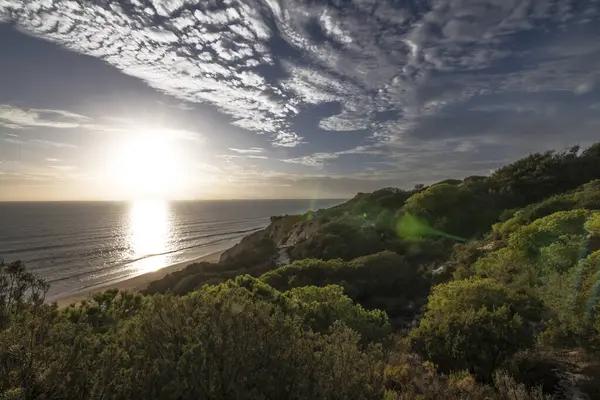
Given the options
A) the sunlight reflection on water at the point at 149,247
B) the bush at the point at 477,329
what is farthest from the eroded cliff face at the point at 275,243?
the bush at the point at 477,329

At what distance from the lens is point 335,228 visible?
3766cm

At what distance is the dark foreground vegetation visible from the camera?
15.8 feet

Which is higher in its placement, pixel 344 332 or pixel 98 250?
A: pixel 344 332

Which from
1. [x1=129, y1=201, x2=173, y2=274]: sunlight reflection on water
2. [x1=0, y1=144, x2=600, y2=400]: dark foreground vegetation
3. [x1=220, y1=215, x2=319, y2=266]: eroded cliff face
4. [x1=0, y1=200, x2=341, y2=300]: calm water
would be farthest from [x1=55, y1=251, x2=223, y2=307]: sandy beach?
[x1=0, y1=144, x2=600, y2=400]: dark foreground vegetation

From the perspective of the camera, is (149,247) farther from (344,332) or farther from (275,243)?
(344,332)

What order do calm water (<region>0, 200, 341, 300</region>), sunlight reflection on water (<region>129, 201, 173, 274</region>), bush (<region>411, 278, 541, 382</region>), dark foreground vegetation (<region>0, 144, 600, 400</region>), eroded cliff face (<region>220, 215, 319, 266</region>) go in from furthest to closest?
sunlight reflection on water (<region>129, 201, 173, 274</region>) < calm water (<region>0, 200, 341, 300</region>) < eroded cliff face (<region>220, 215, 319, 266</region>) < bush (<region>411, 278, 541, 382</region>) < dark foreground vegetation (<region>0, 144, 600, 400</region>)

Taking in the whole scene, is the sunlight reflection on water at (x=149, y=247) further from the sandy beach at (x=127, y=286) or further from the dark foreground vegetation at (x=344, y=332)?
the dark foreground vegetation at (x=344, y=332)

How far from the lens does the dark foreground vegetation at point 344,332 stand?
481 centimetres

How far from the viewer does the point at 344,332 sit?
632cm

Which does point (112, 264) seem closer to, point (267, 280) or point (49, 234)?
point (49, 234)

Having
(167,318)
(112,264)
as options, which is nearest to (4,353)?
(167,318)

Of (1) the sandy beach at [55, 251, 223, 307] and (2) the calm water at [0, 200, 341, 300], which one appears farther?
(2) the calm water at [0, 200, 341, 300]

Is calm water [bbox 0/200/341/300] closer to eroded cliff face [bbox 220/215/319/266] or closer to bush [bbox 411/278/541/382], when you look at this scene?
eroded cliff face [bbox 220/215/319/266]

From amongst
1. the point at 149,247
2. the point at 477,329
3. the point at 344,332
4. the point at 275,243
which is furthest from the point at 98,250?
the point at 344,332
